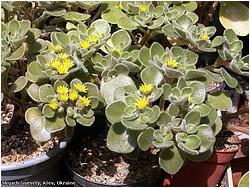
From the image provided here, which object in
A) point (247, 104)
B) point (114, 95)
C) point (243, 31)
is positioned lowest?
point (247, 104)

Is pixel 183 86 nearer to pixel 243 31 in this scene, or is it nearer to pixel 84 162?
pixel 84 162

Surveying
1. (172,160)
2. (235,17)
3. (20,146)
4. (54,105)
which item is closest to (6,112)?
(20,146)

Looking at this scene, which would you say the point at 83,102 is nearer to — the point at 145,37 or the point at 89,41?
the point at 89,41

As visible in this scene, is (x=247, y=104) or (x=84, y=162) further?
Answer: (x=247, y=104)

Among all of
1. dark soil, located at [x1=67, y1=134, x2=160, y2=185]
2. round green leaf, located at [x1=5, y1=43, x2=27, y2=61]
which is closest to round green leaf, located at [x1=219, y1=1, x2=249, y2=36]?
dark soil, located at [x1=67, y1=134, x2=160, y2=185]

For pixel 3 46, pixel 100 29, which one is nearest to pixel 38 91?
pixel 3 46

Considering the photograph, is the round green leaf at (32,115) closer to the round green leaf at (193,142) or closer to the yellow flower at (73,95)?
the yellow flower at (73,95)

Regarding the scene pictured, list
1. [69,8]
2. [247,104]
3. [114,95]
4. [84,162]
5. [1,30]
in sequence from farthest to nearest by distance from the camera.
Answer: [247,104] → [69,8] → [84,162] → [1,30] → [114,95]
